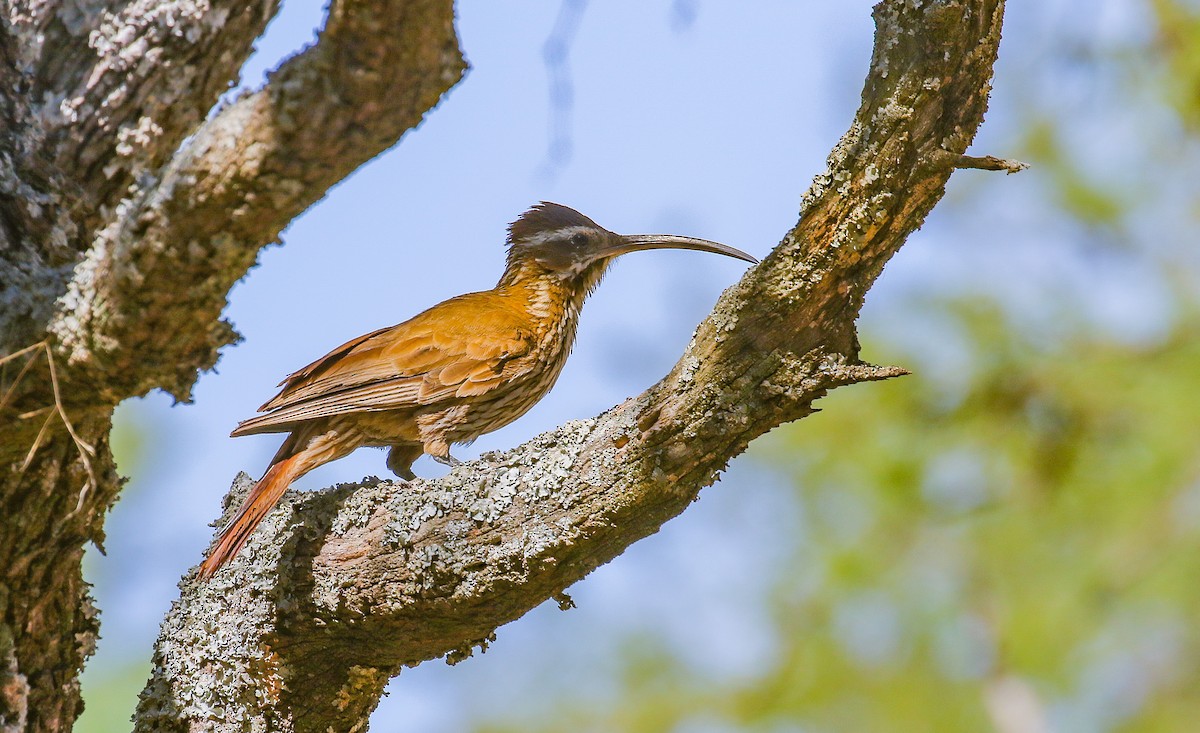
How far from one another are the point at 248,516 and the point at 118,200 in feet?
3.74

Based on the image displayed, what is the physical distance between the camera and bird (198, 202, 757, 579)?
14.0 feet

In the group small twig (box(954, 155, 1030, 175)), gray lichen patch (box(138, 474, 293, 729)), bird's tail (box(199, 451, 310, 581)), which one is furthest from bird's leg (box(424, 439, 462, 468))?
Result: small twig (box(954, 155, 1030, 175))

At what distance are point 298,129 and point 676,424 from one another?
1208 mm

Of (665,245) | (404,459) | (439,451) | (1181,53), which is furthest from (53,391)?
(1181,53)

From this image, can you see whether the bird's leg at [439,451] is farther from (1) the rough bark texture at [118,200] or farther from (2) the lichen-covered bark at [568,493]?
(1) the rough bark texture at [118,200]

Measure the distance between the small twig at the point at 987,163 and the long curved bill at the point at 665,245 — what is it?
206 centimetres

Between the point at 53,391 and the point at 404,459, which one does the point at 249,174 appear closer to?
the point at 53,391

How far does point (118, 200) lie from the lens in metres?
2.88

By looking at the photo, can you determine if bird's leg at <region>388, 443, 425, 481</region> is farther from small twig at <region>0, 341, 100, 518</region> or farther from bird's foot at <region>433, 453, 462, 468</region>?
small twig at <region>0, 341, 100, 518</region>

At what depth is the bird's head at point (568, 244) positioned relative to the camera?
5590 millimetres

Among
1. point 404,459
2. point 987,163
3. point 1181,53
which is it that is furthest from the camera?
point 1181,53

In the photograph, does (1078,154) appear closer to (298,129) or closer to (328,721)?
(328,721)

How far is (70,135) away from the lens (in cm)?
281

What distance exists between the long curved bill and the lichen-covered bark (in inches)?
76.2
